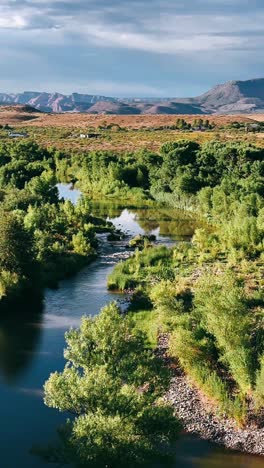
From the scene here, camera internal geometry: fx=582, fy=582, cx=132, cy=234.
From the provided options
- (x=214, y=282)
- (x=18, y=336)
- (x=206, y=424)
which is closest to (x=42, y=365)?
(x=18, y=336)

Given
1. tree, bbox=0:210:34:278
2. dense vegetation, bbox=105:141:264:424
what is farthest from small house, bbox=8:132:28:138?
tree, bbox=0:210:34:278

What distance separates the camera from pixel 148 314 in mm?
42906

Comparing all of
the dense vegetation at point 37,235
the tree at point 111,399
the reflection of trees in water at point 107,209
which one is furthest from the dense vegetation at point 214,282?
the reflection of trees in water at point 107,209

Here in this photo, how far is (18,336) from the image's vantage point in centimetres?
4119

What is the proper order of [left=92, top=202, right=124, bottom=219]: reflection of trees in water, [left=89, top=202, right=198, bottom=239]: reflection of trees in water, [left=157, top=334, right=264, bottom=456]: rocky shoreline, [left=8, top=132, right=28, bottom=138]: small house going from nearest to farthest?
1. [left=157, top=334, right=264, bottom=456]: rocky shoreline
2. [left=89, top=202, right=198, bottom=239]: reflection of trees in water
3. [left=92, top=202, right=124, bottom=219]: reflection of trees in water
4. [left=8, top=132, right=28, bottom=138]: small house

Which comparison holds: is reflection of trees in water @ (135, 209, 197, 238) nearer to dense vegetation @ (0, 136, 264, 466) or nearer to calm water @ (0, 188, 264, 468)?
dense vegetation @ (0, 136, 264, 466)

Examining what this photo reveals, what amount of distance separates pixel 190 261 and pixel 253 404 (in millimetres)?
26888

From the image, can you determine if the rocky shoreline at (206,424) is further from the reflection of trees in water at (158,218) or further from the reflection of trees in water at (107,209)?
the reflection of trees in water at (107,209)

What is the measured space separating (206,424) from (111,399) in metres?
6.75

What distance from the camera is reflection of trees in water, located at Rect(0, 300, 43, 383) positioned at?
3688 centimetres

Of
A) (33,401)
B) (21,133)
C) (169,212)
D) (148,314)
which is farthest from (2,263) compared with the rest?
(21,133)

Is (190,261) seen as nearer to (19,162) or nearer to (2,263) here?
(2,263)

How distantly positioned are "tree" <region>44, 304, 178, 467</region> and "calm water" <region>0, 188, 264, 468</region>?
9.13 feet

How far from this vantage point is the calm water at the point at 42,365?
2705 centimetres
